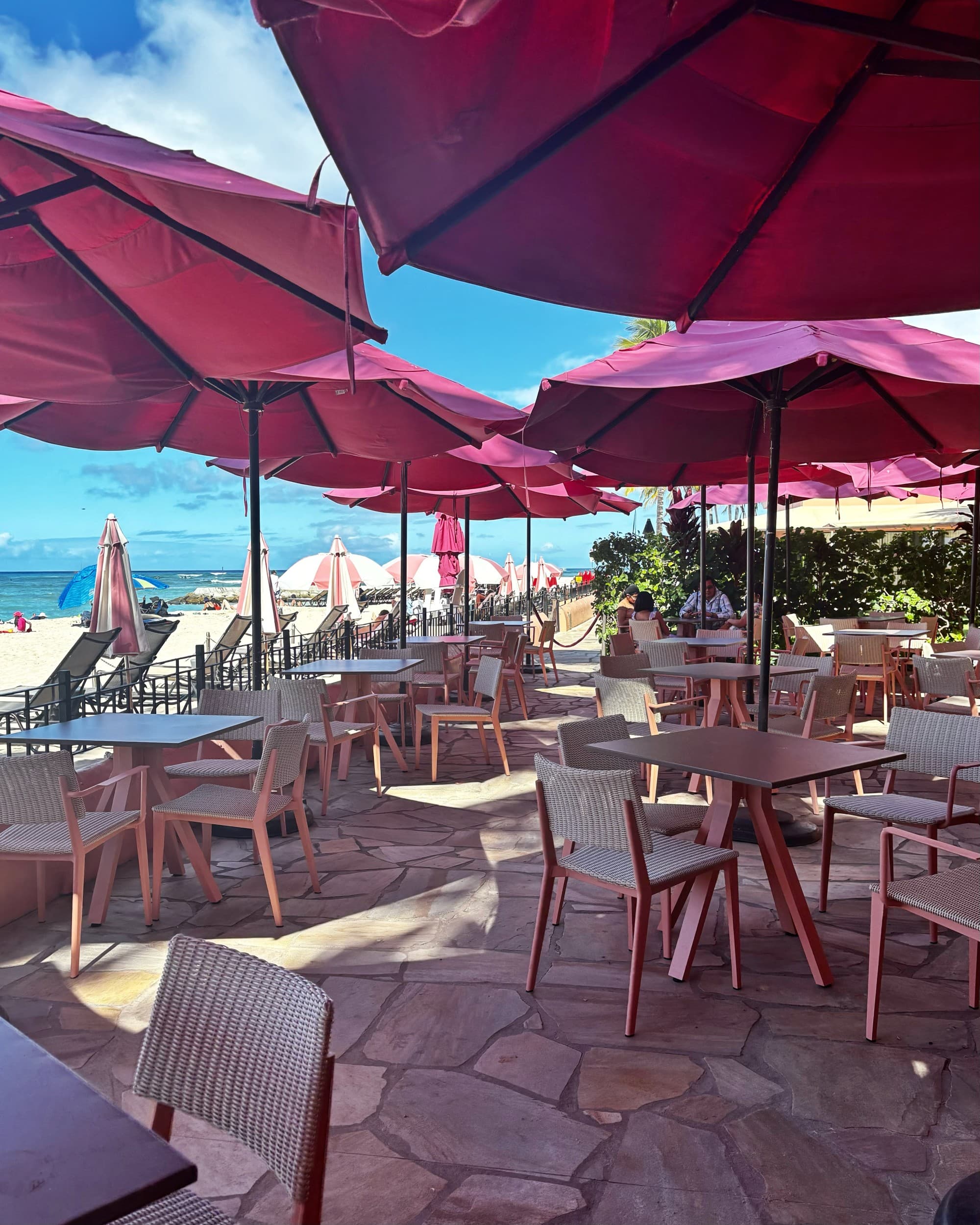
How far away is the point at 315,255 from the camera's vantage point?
2805 mm

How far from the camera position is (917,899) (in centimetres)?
289

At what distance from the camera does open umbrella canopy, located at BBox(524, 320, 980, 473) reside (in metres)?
4.05

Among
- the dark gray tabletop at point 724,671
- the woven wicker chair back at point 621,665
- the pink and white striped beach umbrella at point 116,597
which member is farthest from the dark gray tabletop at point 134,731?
the pink and white striped beach umbrella at point 116,597

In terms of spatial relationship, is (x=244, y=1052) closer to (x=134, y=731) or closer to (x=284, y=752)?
(x=284, y=752)

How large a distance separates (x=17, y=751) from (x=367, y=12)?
6406mm

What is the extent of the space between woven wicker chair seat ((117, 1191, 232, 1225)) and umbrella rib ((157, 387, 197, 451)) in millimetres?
5305

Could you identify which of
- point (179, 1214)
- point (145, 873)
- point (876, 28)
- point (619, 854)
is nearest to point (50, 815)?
point (145, 873)

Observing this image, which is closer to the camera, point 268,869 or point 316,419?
point 268,869

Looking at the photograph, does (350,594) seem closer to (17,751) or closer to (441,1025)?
(17,751)

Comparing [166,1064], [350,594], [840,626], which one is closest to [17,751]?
[166,1064]

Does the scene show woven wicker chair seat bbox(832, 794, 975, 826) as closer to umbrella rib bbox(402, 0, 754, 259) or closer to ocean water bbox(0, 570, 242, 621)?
umbrella rib bbox(402, 0, 754, 259)

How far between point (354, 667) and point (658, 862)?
4.11m

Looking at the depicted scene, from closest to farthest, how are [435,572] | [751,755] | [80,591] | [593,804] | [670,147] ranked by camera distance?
[670,147] → [593,804] → [751,755] → [435,572] → [80,591]

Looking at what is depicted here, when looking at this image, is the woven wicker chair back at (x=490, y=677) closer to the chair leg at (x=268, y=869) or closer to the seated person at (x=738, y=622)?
the chair leg at (x=268, y=869)
